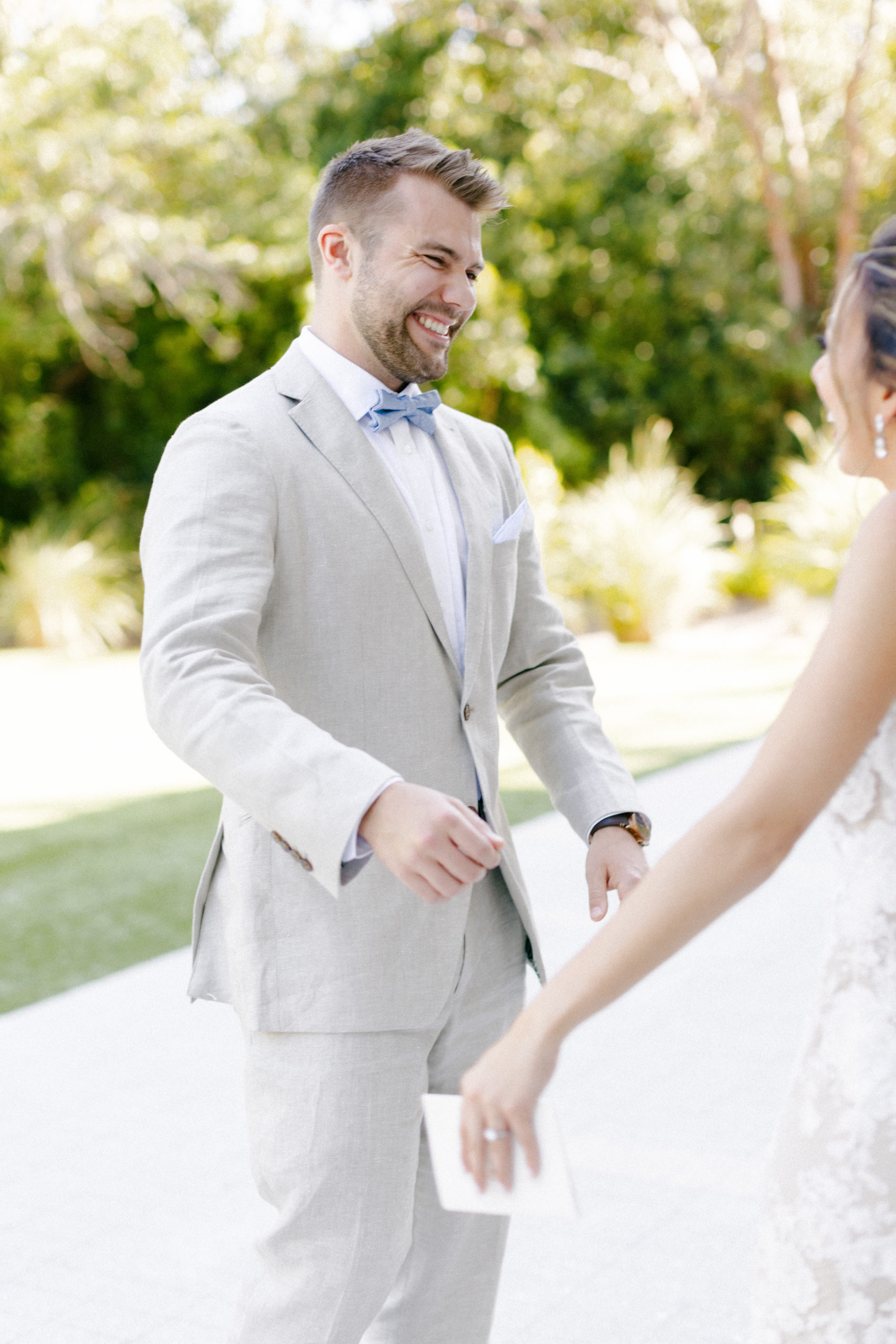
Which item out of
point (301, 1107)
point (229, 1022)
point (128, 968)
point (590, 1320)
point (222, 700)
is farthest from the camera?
point (128, 968)

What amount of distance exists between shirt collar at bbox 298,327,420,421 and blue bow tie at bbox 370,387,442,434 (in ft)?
0.03

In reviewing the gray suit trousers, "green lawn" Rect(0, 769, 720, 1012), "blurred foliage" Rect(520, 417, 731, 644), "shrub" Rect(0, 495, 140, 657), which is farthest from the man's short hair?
"shrub" Rect(0, 495, 140, 657)

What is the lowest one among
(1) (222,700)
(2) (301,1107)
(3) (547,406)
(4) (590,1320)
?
(3) (547,406)

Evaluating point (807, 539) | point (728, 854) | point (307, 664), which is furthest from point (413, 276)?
point (807, 539)

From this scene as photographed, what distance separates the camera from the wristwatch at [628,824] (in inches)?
85.2

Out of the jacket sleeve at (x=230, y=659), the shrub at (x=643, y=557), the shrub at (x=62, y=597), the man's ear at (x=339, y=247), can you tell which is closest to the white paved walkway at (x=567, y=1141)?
the jacket sleeve at (x=230, y=659)

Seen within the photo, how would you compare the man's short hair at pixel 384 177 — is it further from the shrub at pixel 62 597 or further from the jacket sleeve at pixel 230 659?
the shrub at pixel 62 597

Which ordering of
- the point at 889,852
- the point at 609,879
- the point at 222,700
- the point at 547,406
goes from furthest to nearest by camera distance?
the point at 547,406, the point at 609,879, the point at 222,700, the point at 889,852

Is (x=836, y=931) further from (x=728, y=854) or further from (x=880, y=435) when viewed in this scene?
(x=880, y=435)

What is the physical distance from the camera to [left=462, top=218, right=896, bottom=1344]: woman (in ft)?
4.21

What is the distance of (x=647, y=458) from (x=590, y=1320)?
14.8 m

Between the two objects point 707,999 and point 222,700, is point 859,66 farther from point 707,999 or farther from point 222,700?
point 222,700

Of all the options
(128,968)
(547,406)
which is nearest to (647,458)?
(547,406)

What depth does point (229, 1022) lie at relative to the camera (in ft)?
14.4
